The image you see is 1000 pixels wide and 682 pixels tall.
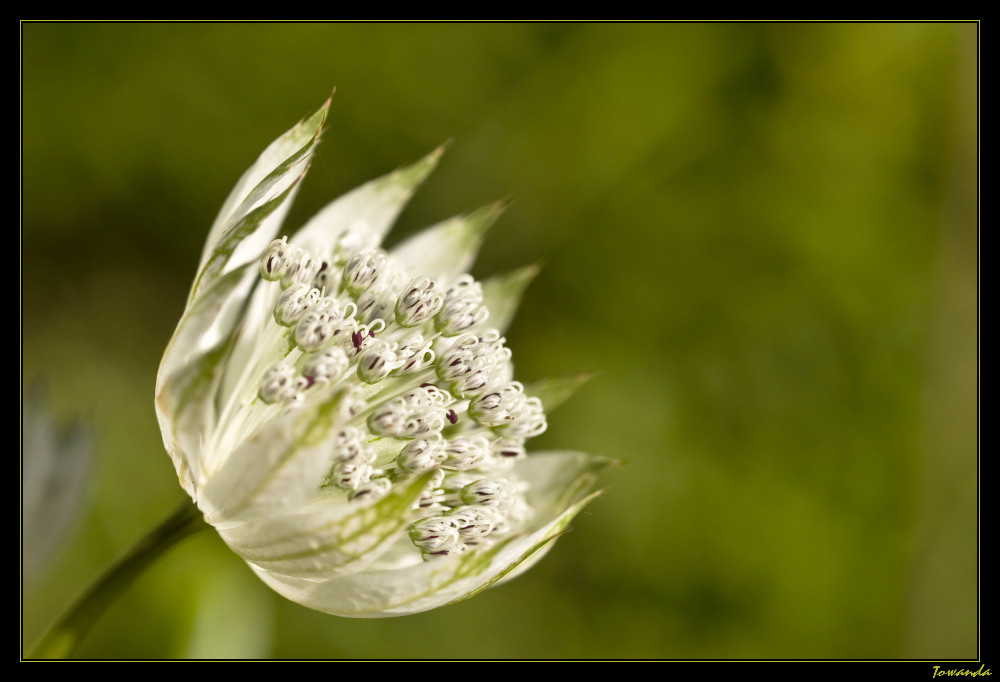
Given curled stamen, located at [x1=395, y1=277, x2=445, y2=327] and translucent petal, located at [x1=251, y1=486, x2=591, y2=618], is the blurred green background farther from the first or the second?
translucent petal, located at [x1=251, y1=486, x2=591, y2=618]

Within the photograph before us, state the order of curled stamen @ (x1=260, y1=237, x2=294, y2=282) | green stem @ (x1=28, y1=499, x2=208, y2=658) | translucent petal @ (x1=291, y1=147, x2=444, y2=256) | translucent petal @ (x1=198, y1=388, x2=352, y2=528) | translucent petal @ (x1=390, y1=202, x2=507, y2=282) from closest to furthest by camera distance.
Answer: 1. translucent petal @ (x1=198, y1=388, x2=352, y2=528)
2. green stem @ (x1=28, y1=499, x2=208, y2=658)
3. curled stamen @ (x1=260, y1=237, x2=294, y2=282)
4. translucent petal @ (x1=291, y1=147, x2=444, y2=256)
5. translucent petal @ (x1=390, y1=202, x2=507, y2=282)

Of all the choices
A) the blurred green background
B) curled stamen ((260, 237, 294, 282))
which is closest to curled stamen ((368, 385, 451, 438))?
curled stamen ((260, 237, 294, 282))

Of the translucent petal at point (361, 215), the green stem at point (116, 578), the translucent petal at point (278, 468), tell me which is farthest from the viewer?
the translucent petal at point (361, 215)

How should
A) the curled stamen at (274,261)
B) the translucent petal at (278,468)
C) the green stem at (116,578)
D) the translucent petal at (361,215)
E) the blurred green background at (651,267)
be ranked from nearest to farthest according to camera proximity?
the translucent petal at (278,468) → the green stem at (116,578) → the curled stamen at (274,261) → the translucent petal at (361,215) → the blurred green background at (651,267)

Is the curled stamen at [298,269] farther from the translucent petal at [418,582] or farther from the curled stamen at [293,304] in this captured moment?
the translucent petal at [418,582]

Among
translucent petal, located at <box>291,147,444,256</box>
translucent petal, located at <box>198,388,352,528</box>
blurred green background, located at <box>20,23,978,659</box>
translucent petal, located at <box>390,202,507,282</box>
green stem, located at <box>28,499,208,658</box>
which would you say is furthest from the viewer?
blurred green background, located at <box>20,23,978,659</box>

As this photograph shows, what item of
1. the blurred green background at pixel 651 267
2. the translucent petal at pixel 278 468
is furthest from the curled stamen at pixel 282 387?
the blurred green background at pixel 651 267

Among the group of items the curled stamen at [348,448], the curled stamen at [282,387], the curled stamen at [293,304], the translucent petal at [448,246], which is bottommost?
the curled stamen at [348,448]
